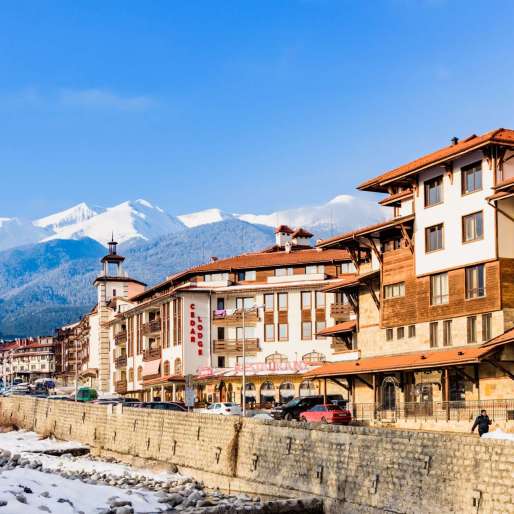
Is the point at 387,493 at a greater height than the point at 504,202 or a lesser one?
lesser

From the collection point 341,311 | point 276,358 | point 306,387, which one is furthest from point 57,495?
point 276,358

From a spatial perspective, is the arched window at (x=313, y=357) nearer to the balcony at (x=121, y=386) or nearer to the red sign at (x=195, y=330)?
the red sign at (x=195, y=330)

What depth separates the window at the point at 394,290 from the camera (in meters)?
65.7

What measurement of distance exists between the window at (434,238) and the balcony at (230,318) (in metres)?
45.3

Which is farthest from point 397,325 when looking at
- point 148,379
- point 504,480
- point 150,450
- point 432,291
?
point 148,379

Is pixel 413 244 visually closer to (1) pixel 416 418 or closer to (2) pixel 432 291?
(2) pixel 432 291

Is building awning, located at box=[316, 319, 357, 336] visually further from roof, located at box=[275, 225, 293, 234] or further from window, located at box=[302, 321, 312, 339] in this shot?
roof, located at box=[275, 225, 293, 234]

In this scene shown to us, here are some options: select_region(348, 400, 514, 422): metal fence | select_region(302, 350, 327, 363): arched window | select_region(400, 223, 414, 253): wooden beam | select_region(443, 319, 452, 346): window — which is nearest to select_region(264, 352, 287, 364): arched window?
select_region(302, 350, 327, 363): arched window

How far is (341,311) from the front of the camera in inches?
4038

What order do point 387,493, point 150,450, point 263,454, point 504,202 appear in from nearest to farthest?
1. point 387,493
2. point 263,454
3. point 150,450
4. point 504,202

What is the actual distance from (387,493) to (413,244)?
34.2 meters

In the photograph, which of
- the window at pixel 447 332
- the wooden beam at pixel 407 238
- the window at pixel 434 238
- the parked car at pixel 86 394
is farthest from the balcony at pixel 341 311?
the window at pixel 447 332

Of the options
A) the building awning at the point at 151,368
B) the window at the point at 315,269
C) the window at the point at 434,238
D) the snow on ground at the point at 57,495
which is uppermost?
the window at the point at 315,269

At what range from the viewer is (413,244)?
64.5m
